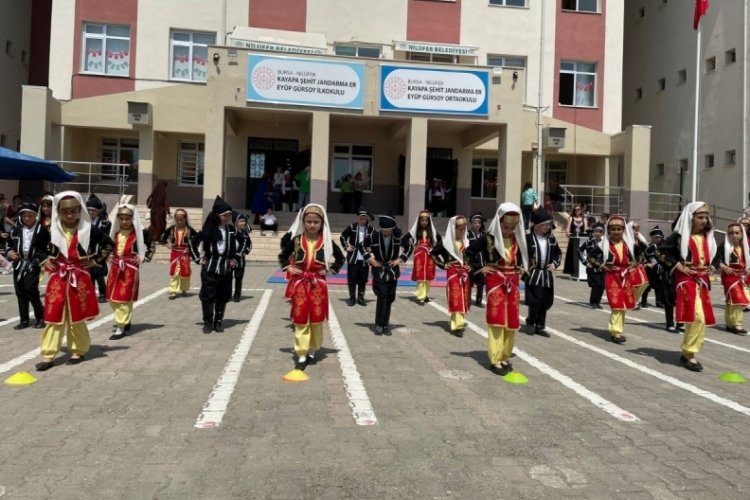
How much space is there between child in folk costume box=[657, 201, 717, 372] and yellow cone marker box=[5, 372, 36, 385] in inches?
280

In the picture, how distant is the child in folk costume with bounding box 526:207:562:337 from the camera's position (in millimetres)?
9078

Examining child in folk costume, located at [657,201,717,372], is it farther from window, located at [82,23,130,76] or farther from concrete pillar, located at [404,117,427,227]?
window, located at [82,23,130,76]

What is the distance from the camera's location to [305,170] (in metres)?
23.6

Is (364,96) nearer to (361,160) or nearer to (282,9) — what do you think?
(361,160)

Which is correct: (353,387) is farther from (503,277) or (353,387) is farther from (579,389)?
(579,389)

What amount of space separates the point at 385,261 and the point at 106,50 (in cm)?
2021

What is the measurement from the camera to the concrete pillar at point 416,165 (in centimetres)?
2169

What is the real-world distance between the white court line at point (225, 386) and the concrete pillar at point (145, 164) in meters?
16.1

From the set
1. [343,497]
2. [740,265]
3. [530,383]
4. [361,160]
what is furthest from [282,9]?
[343,497]

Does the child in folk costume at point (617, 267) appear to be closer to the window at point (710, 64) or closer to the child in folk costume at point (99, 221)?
the child in folk costume at point (99, 221)

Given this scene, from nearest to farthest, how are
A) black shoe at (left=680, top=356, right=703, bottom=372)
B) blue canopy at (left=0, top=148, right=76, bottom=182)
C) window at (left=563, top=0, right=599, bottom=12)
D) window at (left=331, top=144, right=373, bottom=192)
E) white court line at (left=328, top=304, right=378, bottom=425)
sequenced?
white court line at (left=328, top=304, right=378, bottom=425) → black shoe at (left=680, top=356, right=703, bottom=372) → blue canopy at (left=0, top=148, right=76, bottom=182) → window at (left=331, top=144, right=373, bottom=192) → window at (left=563, top=0, right=599, bottom=12)

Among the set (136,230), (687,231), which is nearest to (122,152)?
(136,230)

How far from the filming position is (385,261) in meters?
9.80

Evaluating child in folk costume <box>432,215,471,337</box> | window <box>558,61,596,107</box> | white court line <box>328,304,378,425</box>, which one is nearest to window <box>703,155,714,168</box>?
window <box>558,61,596,107</box>
